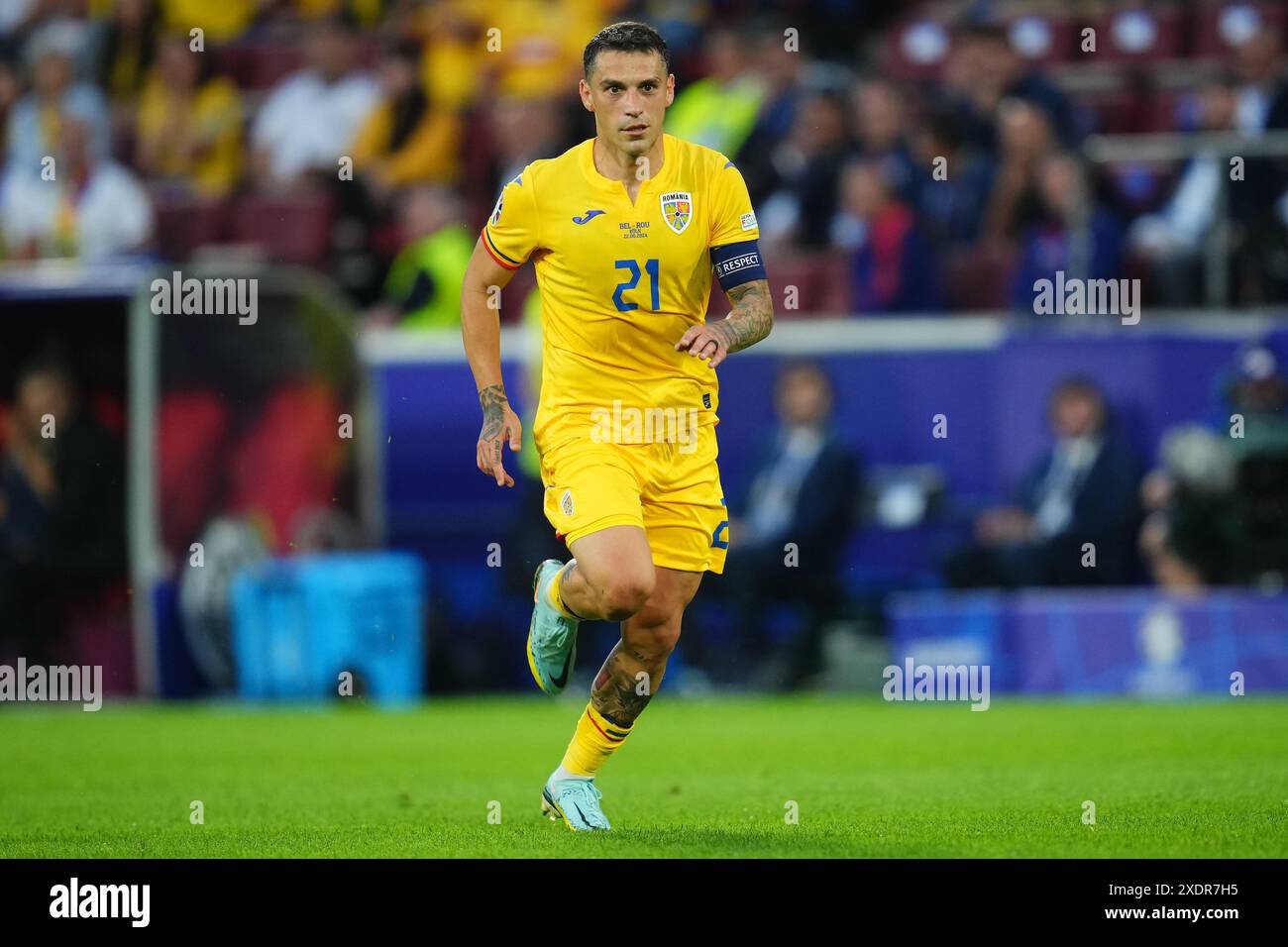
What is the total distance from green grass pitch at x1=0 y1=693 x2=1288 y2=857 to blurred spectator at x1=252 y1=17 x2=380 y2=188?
6163mm

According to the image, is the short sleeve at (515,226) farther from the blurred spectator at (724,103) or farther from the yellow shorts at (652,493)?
the blurred spectator at (724,103)

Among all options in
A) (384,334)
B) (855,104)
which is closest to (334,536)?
(384,334)

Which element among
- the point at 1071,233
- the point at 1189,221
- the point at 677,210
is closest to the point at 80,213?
the point at 1071,233

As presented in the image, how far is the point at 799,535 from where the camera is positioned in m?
14.2

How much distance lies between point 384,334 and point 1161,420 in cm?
548

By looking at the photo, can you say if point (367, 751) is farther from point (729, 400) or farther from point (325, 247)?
point (325, 247)

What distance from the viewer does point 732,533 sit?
14.4m

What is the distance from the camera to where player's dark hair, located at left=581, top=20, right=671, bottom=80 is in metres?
7.26

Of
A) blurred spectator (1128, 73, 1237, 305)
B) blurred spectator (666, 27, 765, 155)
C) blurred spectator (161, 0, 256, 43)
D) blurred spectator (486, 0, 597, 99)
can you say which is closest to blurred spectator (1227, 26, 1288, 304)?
blurred spectator (1128, 73, 1237, 305)

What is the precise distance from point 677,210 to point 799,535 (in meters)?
7.00

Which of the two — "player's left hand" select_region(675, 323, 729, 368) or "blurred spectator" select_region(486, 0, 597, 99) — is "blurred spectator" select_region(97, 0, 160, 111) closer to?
"blurred spectator" select_region(486, 0, 597, 99)

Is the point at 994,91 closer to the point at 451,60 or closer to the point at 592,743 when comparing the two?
the point at 451,60

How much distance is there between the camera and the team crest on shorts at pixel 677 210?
741 cm
